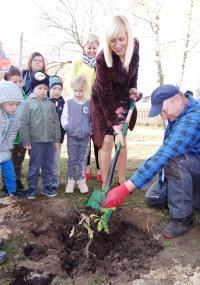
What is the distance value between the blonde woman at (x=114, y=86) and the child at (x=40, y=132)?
0.51 m

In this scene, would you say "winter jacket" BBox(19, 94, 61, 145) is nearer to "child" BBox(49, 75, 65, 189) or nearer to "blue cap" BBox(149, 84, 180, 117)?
"child" BBox(49, 75, 65, 189)

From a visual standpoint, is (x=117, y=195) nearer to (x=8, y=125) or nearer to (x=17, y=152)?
(x=8, y=125)

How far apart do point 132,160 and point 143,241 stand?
3874 millimetres

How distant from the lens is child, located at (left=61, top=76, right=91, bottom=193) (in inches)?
184

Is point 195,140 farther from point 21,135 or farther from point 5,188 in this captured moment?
point 5,188

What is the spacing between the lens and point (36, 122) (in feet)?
14.7

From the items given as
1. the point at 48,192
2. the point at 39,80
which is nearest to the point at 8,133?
the point at 39,80

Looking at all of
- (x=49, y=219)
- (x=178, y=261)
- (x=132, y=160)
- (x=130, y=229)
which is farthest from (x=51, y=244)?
(x=132, y=160)

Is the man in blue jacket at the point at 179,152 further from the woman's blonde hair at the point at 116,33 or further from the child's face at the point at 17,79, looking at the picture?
the child's face at the point at 17,79

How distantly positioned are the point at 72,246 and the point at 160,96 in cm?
154

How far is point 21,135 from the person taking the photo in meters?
4.43

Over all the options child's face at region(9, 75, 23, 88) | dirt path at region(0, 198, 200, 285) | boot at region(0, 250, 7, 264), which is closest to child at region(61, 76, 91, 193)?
dirt path at region(0, 198, 200, 285)

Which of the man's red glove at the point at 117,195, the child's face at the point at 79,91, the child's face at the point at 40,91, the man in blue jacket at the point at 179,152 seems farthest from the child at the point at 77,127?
the man's red glove at the point at 117,195

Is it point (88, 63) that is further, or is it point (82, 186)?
point (88, 63)
